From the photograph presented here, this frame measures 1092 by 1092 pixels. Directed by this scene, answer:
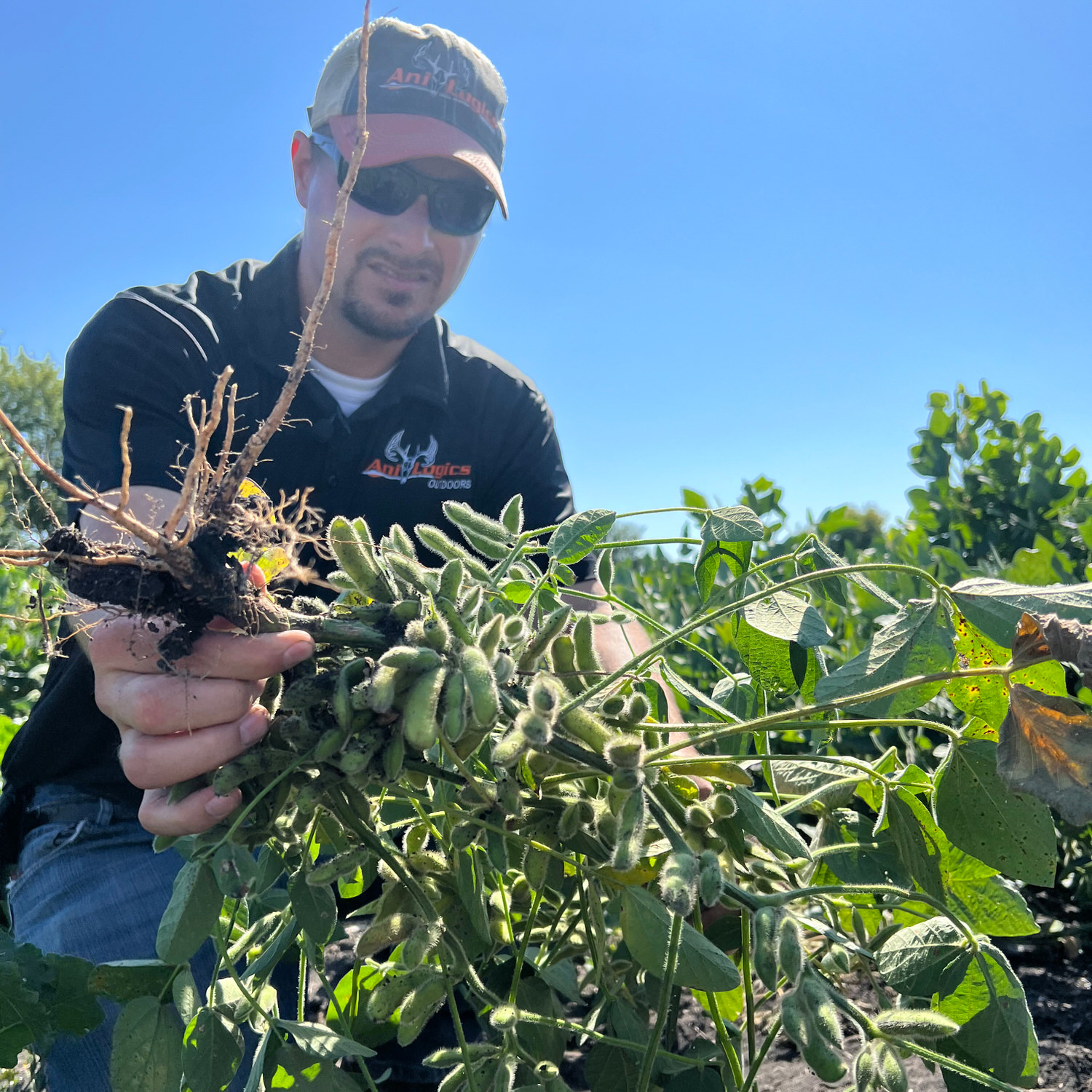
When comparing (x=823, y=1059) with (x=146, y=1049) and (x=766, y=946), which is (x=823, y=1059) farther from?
(x=146, y=1049)

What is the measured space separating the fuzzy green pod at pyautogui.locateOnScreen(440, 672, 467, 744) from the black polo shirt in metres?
1.37

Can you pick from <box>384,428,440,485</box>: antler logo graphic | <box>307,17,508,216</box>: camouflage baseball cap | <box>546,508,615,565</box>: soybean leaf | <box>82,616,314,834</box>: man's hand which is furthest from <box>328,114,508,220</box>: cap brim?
<box>82,616,314,834</box>: man's hand

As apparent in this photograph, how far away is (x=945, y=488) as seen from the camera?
381 centimetres

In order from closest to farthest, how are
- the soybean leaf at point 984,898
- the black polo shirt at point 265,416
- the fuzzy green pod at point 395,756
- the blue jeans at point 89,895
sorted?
the fuzzy green pod at point 395,756
the soybean leaf at point 984,898
the blue jeans at point 89,895
the black polo shirt at point 265,416

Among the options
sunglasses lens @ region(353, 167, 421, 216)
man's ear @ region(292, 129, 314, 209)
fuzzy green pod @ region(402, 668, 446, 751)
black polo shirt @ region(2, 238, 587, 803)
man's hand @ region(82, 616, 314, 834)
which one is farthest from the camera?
man's ear @ region(292, 129, 314, 209)

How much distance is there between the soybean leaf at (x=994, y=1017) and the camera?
100 cm

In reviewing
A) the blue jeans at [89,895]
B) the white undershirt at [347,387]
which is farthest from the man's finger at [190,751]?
the white undershirt at [347,387]

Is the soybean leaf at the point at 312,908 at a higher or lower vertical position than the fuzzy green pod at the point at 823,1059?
higher

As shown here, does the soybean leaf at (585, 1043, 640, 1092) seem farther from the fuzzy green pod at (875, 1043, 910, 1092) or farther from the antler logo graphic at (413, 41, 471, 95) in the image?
the antler logo graphic at (413, 41, 471, 95)

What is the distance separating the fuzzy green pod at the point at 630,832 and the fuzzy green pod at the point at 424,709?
205mm

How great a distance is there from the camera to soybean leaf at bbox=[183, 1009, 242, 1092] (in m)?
1.06

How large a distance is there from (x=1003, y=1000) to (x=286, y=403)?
3.69 ft

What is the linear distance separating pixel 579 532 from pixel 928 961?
0.69 meters

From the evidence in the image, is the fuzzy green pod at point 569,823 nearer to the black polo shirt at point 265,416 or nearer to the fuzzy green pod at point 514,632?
the fuzzy green pod at point 514,632
